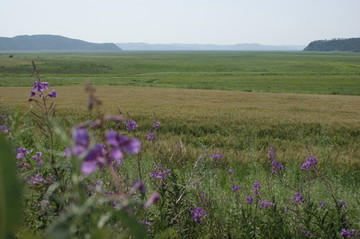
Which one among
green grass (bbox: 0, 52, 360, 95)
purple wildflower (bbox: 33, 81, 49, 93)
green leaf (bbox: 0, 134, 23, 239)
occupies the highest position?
green leaf (bbox: 0, 134, 23, 239)

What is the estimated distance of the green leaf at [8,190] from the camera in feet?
1.73

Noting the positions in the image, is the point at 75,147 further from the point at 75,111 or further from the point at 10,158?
the point at 75,111

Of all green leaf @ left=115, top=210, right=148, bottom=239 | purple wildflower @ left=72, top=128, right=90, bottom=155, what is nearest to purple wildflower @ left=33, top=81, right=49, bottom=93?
purple wildflower @ left=72, top=128, right=90, bottom=155

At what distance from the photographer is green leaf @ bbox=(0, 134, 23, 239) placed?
53 cm

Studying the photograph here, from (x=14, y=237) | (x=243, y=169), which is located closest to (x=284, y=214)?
(x=14, y=237)

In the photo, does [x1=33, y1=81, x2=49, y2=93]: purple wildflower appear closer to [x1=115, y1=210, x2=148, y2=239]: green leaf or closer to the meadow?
the meadow

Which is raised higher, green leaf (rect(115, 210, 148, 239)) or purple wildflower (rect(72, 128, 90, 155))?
purple wildflower (rect(72, 128, 90, 155))

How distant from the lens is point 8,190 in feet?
1.73

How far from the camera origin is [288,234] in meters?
2.77

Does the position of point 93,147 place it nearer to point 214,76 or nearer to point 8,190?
point 8,190

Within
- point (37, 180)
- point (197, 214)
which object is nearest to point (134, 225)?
point (37, 180)

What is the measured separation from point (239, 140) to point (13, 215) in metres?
10.6

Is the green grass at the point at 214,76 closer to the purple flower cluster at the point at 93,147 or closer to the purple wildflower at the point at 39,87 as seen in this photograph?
the purple wildflower at the point at 39,87

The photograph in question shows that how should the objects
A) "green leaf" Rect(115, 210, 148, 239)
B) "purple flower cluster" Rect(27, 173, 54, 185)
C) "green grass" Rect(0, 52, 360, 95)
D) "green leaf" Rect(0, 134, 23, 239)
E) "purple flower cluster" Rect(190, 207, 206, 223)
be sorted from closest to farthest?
"green leaf" Rect(0, 134, 23, 239)
"green leaf" Rect(115, 210, 148, 239)
"purple flower cluster" Rect(27, 173, 54, 185)
"purple flower cluster" Rect(190, 207, 206, 223)
"green grass" Rect(0, 52, 360, 95)
